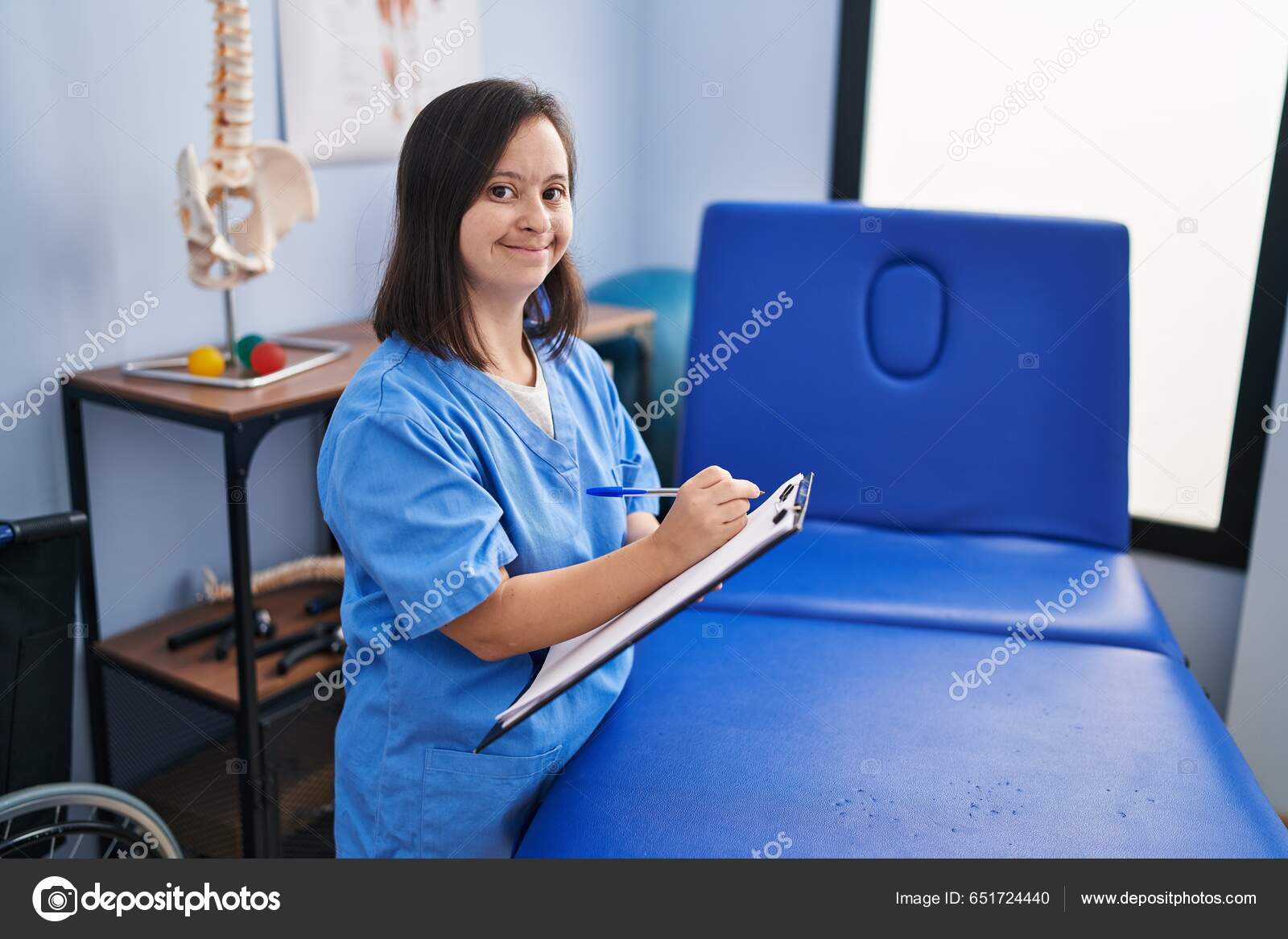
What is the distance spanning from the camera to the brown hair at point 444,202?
3.28ft

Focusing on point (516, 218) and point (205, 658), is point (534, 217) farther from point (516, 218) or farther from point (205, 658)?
point (205, 658)

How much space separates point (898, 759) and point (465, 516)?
0.47 metres

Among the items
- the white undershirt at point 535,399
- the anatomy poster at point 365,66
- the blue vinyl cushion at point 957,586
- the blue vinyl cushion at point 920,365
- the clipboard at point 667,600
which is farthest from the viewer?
the anatomy poster at point 365,66

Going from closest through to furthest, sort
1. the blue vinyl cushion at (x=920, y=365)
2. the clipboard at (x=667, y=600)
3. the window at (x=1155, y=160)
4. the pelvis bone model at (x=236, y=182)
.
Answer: the clipboard at (x=667, y=600) < the pelvis bone model at (x=236, y=182) < the blue vinyl cushion at (x=920, y=365) < the window at (x=1155, y=160)

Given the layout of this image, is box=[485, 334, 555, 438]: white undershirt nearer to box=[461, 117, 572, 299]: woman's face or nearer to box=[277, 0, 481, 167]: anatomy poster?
box=[461, 117, 572, 299]: woman's face

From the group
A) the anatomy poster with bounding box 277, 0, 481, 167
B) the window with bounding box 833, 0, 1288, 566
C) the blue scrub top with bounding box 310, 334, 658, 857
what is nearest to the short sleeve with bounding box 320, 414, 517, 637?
the blue scrub top with bounding box 310, 334, 658, 857

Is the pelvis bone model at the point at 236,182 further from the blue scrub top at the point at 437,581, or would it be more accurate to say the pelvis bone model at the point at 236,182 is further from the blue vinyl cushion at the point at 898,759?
the blue vinyl cushion at the point at 898,759

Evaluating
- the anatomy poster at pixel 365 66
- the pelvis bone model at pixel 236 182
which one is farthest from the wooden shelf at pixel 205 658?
the anatomy poster at pixel 365 66

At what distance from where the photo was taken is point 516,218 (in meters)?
1.02

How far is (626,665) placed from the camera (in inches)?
48.1

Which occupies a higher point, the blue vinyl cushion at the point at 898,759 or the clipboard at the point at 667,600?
the clipboard at the point at 667,600

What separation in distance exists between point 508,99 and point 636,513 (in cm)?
49

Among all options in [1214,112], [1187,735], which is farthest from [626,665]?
[1214,112]

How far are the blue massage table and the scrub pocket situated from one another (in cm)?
3
